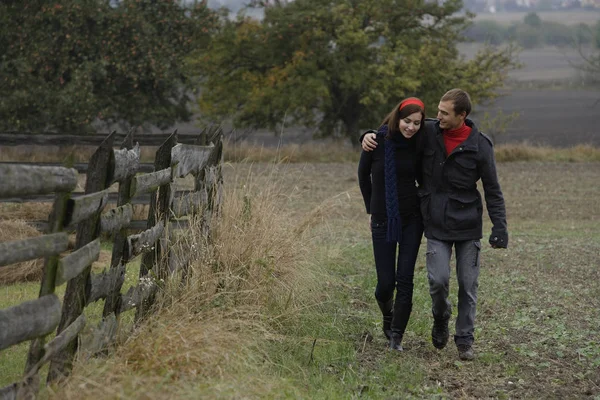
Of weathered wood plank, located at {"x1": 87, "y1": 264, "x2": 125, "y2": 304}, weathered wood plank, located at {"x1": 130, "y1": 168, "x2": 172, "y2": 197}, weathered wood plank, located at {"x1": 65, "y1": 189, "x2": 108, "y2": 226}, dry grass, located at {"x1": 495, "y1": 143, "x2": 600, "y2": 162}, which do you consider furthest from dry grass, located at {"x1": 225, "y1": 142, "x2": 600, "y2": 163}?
weathered wood plank, located at {"x1": 65, "y1": 189, "x2": 108, "y2": 226}

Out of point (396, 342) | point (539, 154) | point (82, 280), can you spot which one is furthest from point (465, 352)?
point (539, 154)

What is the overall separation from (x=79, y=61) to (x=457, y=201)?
29.3 meters

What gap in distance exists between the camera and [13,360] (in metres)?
6.77

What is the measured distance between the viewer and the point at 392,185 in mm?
7504

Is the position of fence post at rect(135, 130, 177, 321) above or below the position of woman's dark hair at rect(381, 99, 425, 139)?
below

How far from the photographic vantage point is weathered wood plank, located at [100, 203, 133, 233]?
5857 mm

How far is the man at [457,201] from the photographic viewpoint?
24.2 feet

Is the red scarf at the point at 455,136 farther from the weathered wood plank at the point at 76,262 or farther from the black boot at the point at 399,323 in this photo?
the weathered wood plank at the point at 76,262

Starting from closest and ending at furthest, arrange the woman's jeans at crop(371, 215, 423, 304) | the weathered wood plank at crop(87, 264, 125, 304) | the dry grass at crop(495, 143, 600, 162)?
the weathered wood plank at crop(87, 264, 125, 304), the woman's jeans at crop(371, 215, 423, 304), the dry grass at crop(495, 143, 600, 162)

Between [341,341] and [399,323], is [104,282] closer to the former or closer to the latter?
[341,341]

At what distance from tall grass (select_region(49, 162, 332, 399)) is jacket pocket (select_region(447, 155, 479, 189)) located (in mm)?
1585

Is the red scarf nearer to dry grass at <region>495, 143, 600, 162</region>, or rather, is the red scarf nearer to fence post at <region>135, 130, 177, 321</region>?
fence post at <region>135, 130, 177, 321</region>

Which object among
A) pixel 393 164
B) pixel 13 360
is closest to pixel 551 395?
pixel 393 164

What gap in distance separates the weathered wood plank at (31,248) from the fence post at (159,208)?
2150 millimetres
